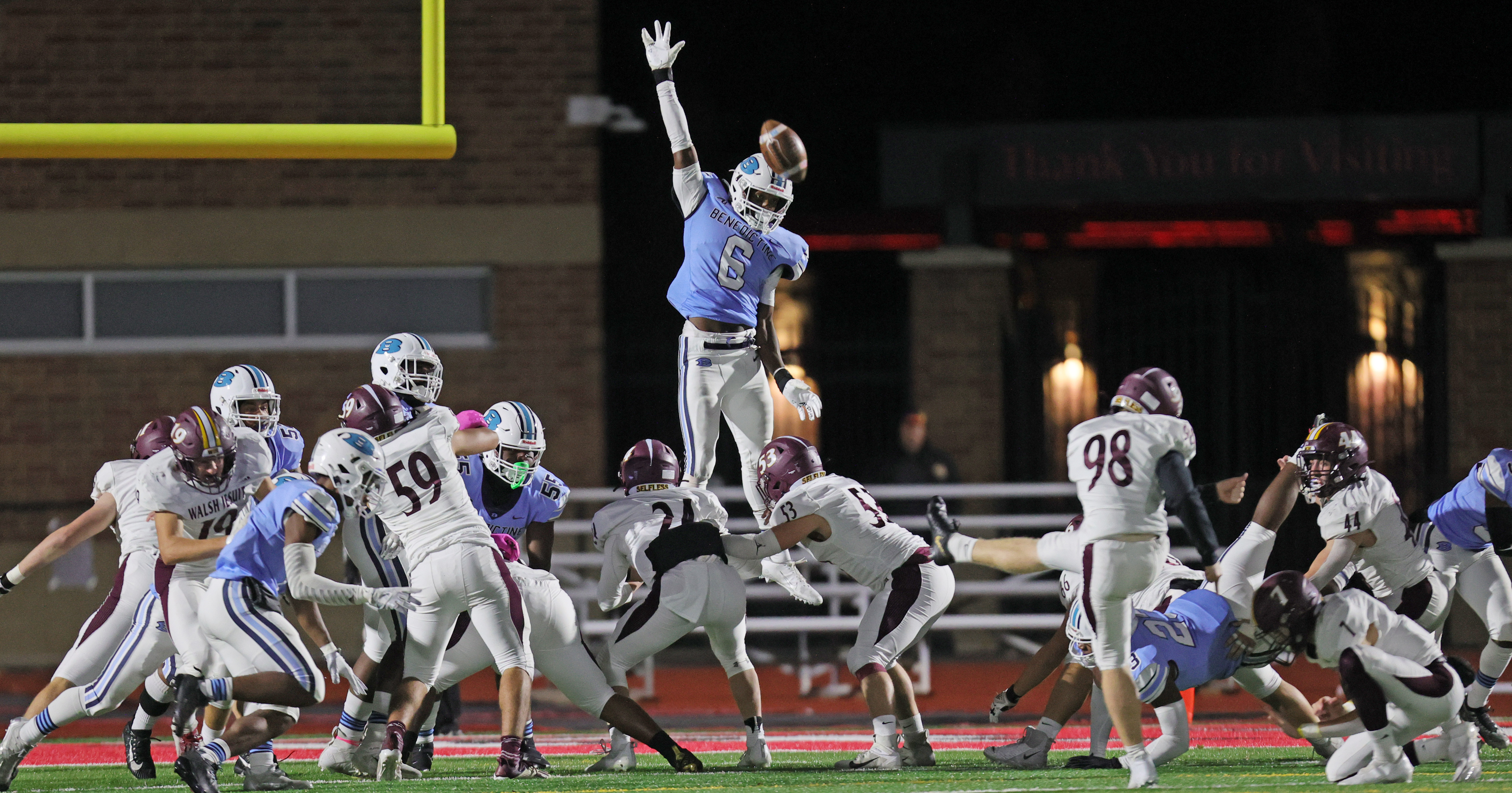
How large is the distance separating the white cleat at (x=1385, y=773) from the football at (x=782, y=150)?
3.61 m

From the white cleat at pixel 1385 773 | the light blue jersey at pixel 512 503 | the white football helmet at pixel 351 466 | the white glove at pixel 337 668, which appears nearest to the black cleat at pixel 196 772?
the white glove at pixel 337 668

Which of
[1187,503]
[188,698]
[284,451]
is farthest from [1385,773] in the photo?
[284,451]

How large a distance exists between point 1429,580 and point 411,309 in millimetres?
8622

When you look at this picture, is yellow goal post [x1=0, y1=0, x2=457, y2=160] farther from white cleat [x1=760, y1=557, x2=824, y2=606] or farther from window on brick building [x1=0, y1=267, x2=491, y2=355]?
window on brick building [x1=0, y1=267, x2=491, y2=355]

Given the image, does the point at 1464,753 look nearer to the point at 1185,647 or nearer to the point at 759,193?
the point at 1185,647

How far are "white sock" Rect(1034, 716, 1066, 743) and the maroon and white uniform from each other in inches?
26.3

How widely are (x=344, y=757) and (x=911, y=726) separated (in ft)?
8.25

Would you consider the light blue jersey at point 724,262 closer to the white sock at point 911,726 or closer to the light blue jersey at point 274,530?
the white sock at point 911,726

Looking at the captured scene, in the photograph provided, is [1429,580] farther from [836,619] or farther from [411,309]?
[411,309]

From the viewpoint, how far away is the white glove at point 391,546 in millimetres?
7652

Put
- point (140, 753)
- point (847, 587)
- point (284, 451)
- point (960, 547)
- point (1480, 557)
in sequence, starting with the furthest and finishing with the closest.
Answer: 1. point (847, 587)
2. point (1480, 557)
3. point (284, 451)
4. point (140, 753)
5. point (960, 547)

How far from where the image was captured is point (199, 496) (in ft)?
24.0

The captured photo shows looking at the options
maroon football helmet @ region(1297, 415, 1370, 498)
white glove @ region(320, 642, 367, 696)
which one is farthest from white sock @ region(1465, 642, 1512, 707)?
white glove @ region(320, 642, 367, 696)

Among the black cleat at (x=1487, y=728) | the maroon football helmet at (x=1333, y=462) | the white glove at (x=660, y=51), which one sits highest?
the white glove at (x=660, y=51)
